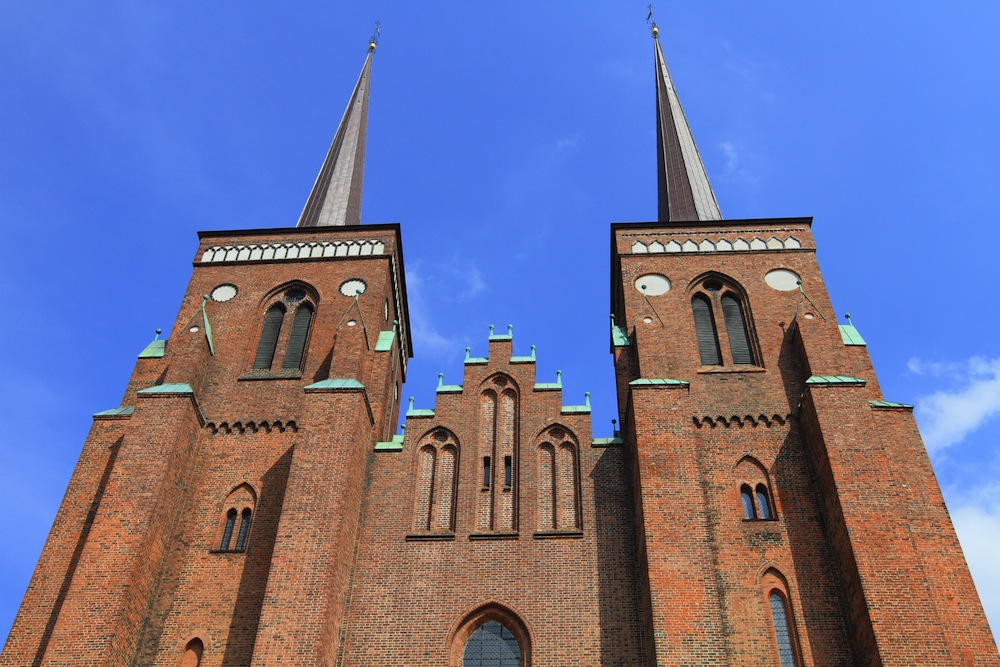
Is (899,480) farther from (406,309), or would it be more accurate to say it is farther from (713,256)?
(406,309)

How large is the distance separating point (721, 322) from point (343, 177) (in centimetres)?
1470

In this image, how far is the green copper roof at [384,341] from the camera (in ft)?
74.8

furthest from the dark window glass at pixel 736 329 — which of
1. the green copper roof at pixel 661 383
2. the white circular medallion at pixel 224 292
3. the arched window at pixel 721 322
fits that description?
the white circular medallion at pixel 224 292

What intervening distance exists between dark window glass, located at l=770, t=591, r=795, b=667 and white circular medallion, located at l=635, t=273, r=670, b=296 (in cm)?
884

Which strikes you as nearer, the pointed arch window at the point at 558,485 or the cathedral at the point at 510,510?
the cathedral at the point at 510,510

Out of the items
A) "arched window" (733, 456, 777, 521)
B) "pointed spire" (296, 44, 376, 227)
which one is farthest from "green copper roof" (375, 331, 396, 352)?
"arched window" (733, 456, 777, 521)

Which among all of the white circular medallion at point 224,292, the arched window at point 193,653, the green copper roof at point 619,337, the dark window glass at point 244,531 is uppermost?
the white circular medallion at point 224,292

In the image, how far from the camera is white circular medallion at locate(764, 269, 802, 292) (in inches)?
918

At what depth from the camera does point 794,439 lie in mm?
19219

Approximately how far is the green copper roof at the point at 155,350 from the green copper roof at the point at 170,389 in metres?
1.93

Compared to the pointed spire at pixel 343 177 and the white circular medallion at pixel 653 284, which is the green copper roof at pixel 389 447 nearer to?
the white circular medallion at pixel 653 284

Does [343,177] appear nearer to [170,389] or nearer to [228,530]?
[170,389]

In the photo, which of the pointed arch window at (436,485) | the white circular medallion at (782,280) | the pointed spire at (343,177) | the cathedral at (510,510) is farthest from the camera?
the pointed spire at (343,177)

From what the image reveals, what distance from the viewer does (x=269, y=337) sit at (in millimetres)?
23188
